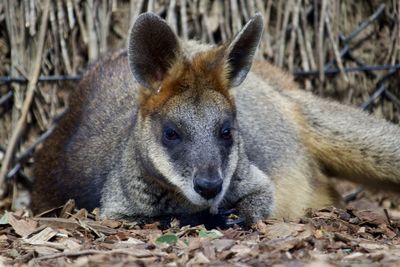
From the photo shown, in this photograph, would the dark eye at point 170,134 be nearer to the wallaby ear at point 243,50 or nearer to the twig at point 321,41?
the wallaby ear at point 243,50

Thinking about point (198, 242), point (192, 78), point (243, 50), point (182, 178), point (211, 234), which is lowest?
point (211, 234)

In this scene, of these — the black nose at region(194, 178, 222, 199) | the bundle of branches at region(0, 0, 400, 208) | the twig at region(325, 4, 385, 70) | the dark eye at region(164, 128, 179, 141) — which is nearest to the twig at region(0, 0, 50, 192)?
the bundle of branches at region(0, 0, 400, 208)

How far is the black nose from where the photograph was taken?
5.43 meters

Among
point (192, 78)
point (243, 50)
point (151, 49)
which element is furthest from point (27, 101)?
point (243, 50)

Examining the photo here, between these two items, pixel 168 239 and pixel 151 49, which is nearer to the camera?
pixel 168 239

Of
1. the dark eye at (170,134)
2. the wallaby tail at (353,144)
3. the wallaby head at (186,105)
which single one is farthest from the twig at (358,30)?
the dark eye at (170,134)

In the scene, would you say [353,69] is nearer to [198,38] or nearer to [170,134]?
[198,38]

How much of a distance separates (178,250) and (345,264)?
3.75 feet

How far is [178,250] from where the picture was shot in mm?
5078

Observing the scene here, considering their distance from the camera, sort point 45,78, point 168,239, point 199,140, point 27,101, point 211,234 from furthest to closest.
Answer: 1. point 45,78
2. point 27,101
3. point 199,140
4. point 211,234
5. point 168,239

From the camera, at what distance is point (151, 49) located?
6.05 meters

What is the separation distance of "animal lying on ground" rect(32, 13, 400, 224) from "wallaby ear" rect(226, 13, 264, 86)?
0.03 ft

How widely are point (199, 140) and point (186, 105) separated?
305 millimetres

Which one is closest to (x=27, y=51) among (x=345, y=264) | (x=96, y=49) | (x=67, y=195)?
(x=96, y=49)
